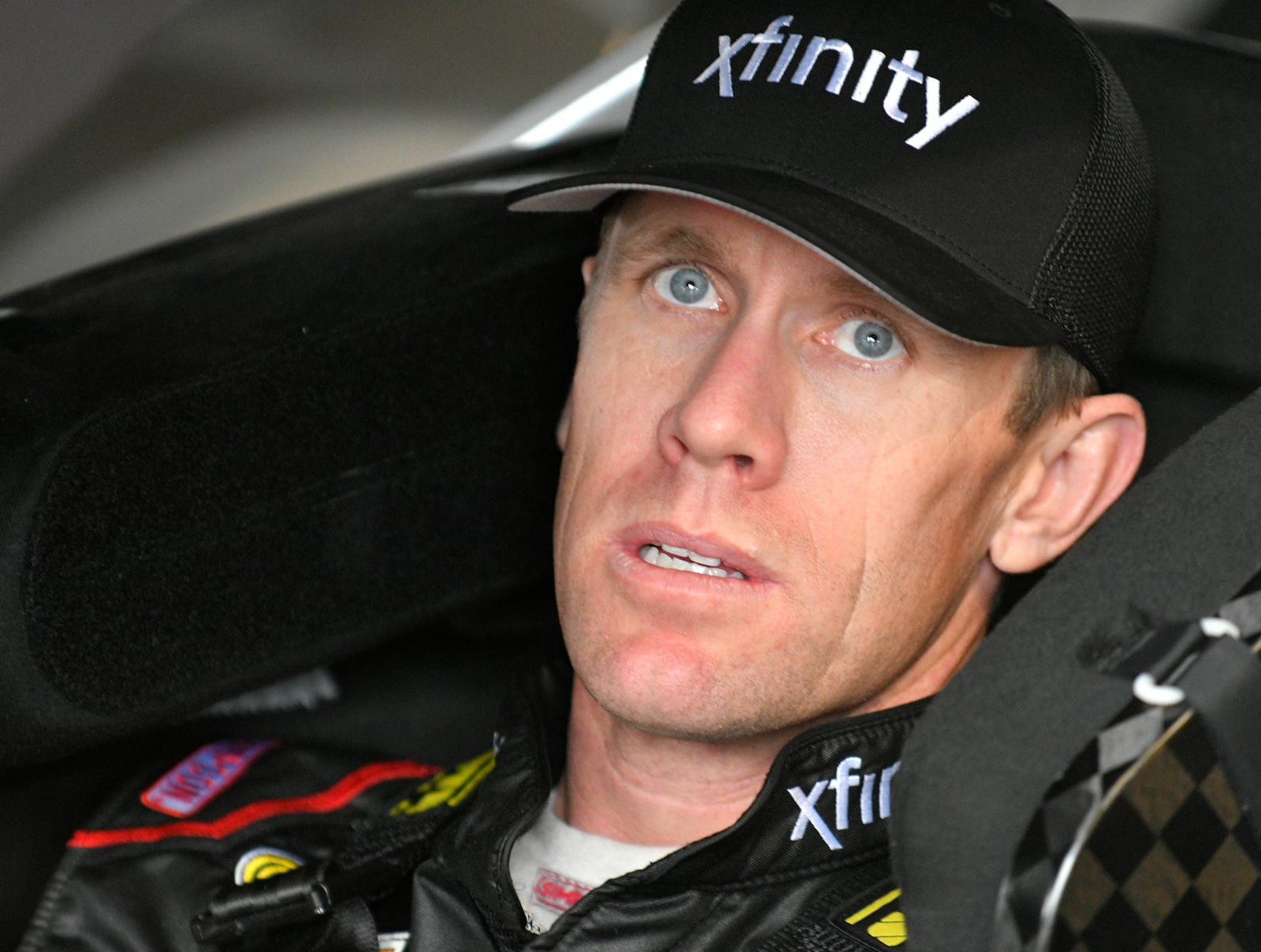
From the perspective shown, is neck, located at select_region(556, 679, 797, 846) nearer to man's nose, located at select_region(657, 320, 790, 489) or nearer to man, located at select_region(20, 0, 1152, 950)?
man, located at select_region(20, 0, 1152, 950)

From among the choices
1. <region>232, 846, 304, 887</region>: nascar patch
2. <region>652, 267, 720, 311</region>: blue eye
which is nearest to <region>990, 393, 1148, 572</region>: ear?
<region>652, 267, 720, 311</region>: blue eye

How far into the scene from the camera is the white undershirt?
1.35 meters

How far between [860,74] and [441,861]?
0.71 m

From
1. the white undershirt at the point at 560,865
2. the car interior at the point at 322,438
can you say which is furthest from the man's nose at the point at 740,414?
the white undershirt at the point at 560,865

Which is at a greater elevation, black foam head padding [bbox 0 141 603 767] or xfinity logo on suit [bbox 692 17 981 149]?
xfinity logo on suit [bbox 692 17 981 149]

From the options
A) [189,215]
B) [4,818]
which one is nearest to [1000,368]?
[4,818]

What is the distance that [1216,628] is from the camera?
34.9 inches

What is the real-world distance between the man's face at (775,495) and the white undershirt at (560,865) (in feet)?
0.57

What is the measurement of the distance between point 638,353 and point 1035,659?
517 mm

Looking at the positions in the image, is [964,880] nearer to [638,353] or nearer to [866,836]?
[866,836]

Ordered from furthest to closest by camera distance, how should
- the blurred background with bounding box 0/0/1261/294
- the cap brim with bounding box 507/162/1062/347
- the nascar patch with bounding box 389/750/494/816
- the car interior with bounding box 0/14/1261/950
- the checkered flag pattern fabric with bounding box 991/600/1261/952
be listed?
the blurred background with bounding box 0/0/1261/294, the nascar patch with bounding box 389/750/494/816, the car interior with bounding box 0/14/1261/950, the cap brim with bounding box 507/162/1062/347, the checkered flag pattern fabric with bounding box 991/600/1261/952

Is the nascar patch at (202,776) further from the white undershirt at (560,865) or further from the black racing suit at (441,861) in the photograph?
the white undershirt at (560,865)

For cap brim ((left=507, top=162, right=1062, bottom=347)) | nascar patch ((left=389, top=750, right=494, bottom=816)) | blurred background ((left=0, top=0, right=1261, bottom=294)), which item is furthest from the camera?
blurred background ((left=0, top=0, right=1261, bottom=294))

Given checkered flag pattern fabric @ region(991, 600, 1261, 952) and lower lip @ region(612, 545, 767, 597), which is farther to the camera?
lower lip @ region(612, 545, 767, 597)
